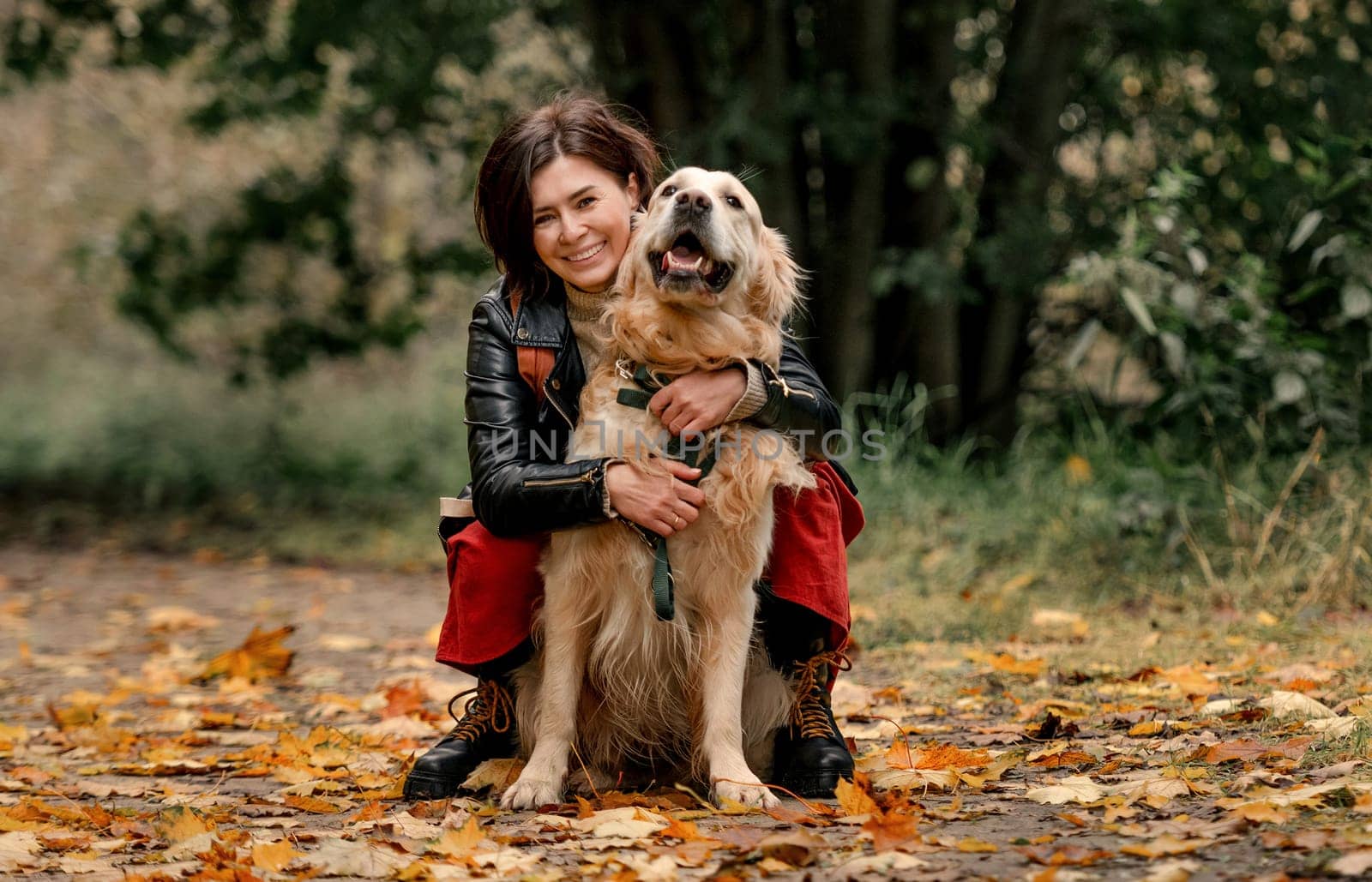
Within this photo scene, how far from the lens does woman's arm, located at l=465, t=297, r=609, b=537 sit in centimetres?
261

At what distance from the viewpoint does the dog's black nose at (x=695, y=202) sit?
2639 mm

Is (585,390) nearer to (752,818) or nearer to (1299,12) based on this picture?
(752,818)

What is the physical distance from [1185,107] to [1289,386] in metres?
2.69

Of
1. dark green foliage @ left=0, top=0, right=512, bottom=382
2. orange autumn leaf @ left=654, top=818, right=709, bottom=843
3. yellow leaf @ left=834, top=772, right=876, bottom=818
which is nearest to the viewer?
orange autumn leaf @ left=654, top=818, right=709, bottom=843

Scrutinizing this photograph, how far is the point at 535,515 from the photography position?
2.63 meters

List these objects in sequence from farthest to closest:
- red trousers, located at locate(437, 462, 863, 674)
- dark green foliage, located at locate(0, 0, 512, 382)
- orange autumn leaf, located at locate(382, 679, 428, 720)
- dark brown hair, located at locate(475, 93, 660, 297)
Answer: dark green foliage, located at locate(0, 0, 512, 382)
orange autumn leaf, located at locate(382, 679, 428, 720)
dark brown hair, located at locate(475, 93, 660, 297)
red trousers, located at locate(437, 462, 863, 674)

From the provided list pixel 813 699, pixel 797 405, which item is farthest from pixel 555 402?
pixel 813 699

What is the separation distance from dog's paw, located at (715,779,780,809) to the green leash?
0.35 meters

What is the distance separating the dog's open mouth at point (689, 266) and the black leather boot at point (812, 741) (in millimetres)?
857

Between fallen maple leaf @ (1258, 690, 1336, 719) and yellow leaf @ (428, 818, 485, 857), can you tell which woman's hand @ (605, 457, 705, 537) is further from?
fallen maple leaf @ (1258, 690, 1336, 719)

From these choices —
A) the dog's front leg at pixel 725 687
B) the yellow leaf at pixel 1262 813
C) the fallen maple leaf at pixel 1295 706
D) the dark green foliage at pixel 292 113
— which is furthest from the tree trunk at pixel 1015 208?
the yellow leaf at pixel 1262 813

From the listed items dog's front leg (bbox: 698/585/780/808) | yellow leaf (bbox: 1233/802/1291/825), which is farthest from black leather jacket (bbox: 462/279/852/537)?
yellow leaf (bbox: 1233/802/1291/825)

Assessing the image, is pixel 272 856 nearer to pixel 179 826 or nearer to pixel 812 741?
pixel 179 826

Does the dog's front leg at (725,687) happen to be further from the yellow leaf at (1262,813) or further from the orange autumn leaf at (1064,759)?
the yellow leaf at (1262,813)
